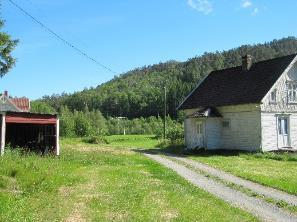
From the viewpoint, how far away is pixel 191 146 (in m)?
39.4

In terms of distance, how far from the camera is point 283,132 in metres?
36.6

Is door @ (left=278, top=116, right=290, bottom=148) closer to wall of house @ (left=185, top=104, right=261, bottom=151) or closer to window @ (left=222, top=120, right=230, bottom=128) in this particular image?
wall of house @ (left=185, top=104, right=261, bottom=151)

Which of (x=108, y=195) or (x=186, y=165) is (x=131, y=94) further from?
(x=108, y=195)

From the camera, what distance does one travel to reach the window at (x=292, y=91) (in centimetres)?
3700

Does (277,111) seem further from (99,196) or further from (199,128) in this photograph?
(99,196)

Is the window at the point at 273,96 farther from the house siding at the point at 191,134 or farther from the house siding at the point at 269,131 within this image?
the house siding at the point at 191,134

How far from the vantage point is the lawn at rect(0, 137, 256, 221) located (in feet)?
39.3

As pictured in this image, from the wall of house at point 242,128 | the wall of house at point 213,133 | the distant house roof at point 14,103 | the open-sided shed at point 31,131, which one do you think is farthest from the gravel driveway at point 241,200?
the distant house roof at point 14,103

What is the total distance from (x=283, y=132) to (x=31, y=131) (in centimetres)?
1833

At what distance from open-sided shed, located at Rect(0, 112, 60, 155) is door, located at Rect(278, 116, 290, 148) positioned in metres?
16.5

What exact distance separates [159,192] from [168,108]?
4545 inches

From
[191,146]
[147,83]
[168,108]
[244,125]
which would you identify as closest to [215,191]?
[244,125]

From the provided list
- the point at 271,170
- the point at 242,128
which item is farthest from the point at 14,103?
the point at 271,170

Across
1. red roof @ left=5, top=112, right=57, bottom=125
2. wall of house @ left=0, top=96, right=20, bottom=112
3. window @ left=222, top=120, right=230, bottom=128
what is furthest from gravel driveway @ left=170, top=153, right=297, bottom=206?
wall of house @ left=0, top=96, right=20, bottom=112
